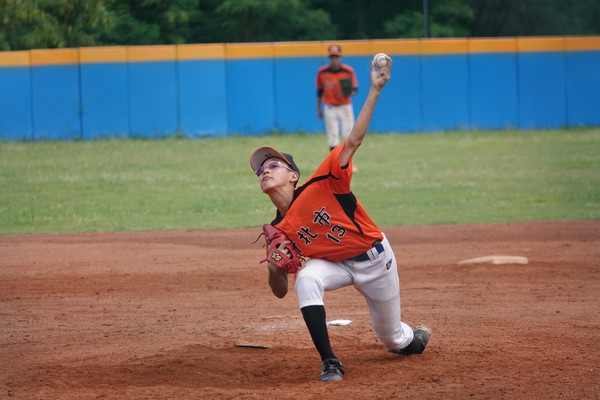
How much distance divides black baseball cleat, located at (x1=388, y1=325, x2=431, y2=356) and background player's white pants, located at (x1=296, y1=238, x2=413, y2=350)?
0.37 metres

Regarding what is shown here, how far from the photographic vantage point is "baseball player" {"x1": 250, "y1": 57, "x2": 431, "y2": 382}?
5062 millimetres

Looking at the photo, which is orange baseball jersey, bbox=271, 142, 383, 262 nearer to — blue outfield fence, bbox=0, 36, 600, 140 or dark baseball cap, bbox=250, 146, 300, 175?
dark baseball cap, bbox=250, 146, 300, 175

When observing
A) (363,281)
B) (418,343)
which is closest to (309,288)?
(363,281)

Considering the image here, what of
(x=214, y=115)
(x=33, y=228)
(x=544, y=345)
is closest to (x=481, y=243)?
(x=544, y=345)

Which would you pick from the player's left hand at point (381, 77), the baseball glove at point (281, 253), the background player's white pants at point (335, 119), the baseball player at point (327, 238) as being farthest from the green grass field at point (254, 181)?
the player's left hand at point (381, 77)

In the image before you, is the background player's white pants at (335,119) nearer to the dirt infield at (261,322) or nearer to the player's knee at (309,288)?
the dirt infield at (261,322)

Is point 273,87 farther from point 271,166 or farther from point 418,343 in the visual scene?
point 271,166

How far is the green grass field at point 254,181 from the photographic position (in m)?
12.5

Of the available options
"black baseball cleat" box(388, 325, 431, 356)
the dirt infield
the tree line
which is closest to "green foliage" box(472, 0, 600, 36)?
the tree line

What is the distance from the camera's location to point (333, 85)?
16.7m

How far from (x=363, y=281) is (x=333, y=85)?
11.8m

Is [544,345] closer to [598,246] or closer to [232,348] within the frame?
[232,348]

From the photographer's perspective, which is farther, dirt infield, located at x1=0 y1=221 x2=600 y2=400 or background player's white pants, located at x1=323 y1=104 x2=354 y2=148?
background player's white pants, located at x1=323 y1=104 x2=354 y2=148

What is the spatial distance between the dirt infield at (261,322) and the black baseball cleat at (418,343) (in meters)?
0.05
